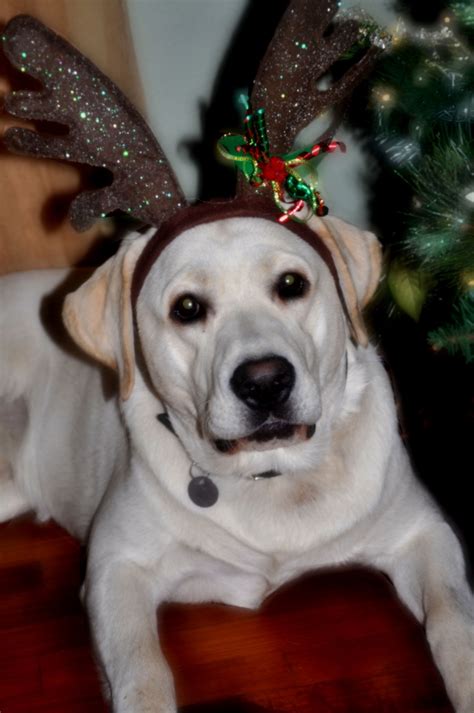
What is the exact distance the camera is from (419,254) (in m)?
2.22

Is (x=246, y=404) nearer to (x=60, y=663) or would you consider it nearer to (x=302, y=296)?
(x=302, y=296)

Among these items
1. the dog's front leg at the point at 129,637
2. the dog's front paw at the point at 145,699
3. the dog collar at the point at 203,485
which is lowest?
the dog's front leg at the point at 129,637

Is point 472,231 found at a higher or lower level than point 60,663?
higher

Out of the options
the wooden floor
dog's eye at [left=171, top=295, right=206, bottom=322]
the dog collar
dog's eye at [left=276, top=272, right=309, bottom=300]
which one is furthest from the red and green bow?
the wooden floor

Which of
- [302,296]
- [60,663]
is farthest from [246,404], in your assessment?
[60,663]

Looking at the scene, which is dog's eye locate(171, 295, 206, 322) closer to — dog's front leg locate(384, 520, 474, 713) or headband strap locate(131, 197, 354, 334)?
headband strap locate(131, 197, 354, 334)

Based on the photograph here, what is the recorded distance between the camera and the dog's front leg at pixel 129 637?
1.83 m

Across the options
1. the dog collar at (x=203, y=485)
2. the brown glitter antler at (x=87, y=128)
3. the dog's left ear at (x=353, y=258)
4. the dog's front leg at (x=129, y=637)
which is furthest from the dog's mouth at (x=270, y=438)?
the brown glitter antler at (x=87, y=128)

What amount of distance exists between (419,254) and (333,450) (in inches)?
20.4

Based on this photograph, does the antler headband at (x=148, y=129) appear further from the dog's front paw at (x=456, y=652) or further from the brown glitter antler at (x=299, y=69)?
the dog's front paw at (x=456, y=652)

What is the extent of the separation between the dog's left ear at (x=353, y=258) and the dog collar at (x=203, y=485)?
1.24 ft

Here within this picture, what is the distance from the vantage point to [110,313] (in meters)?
2.10

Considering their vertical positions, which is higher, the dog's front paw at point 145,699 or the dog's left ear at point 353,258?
the dog's left ear at point 353,258

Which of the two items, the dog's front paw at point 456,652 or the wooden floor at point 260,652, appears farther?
the wooden floor at point 260,652
